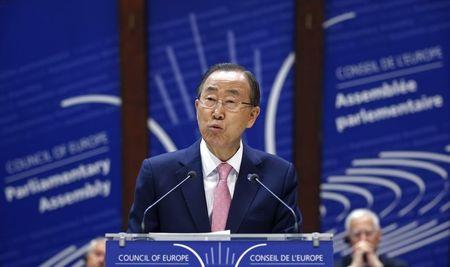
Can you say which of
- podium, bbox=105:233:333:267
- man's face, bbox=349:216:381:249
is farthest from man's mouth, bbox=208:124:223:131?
man's face, bbox=349:216:381:249

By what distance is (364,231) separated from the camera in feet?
21.4

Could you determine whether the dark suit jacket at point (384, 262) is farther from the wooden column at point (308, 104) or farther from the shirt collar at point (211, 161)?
the shirt collar at point (211, 161)

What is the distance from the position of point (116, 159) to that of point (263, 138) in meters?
1.11

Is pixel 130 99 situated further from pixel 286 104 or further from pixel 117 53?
pixel 286 104

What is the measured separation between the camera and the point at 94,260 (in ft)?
21.7

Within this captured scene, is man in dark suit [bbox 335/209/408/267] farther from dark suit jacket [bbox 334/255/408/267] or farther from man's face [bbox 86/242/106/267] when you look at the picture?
man's face [bbox 86/242/106/267]

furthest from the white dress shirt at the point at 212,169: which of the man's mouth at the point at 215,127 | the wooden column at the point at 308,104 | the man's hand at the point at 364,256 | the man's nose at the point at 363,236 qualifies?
the wooden column at the point at 308,104

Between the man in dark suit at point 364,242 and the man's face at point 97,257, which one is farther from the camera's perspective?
the man's face at point 97,257

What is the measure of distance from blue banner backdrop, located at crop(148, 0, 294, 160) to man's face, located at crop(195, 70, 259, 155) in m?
4.24

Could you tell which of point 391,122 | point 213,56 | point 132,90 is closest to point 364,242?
point 391,122

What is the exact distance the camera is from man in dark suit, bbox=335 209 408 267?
6.26 meters

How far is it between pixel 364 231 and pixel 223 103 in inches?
127

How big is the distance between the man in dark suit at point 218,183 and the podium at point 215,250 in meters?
0.33

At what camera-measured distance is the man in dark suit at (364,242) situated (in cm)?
626
